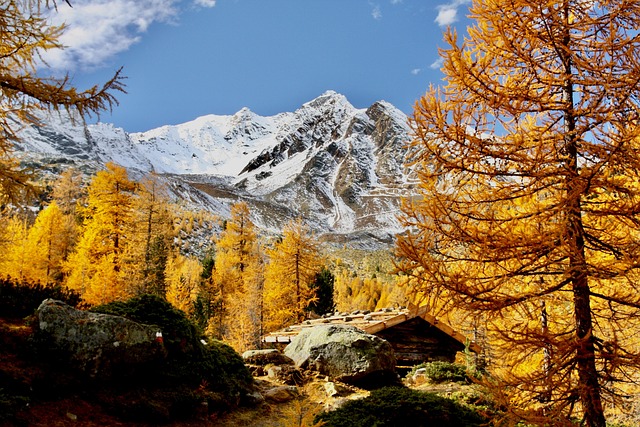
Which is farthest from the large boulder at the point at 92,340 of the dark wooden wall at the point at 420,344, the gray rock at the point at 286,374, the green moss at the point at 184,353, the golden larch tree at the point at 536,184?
the dark wooden wall at the point at 420,344

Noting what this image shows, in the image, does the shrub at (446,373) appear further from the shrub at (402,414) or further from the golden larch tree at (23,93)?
the golden larch tree at (23,93)

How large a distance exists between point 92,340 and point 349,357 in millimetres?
6963

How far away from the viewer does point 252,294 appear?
21.0 m

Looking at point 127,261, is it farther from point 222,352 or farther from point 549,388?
point 549,388

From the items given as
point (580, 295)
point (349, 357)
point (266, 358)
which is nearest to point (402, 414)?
point (580, 295)

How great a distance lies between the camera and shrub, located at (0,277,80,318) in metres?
7.97

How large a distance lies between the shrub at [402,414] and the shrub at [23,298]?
657cm

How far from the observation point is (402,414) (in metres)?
5.38

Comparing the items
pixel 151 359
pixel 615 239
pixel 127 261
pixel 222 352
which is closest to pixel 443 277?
pixel 615 239

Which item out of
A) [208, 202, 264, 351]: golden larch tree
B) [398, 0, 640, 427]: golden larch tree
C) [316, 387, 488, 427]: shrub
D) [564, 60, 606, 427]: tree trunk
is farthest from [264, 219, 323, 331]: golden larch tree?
[564, 60, 606, 427]: tree trunk

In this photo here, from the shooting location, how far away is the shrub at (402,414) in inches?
199

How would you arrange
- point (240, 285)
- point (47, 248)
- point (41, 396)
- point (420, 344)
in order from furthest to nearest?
point (240, 285) < point (47, 248) < point (420, 344) < point (41, 396)

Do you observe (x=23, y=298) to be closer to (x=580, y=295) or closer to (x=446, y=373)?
(x=580, y=295)

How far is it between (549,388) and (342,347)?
7978mm
